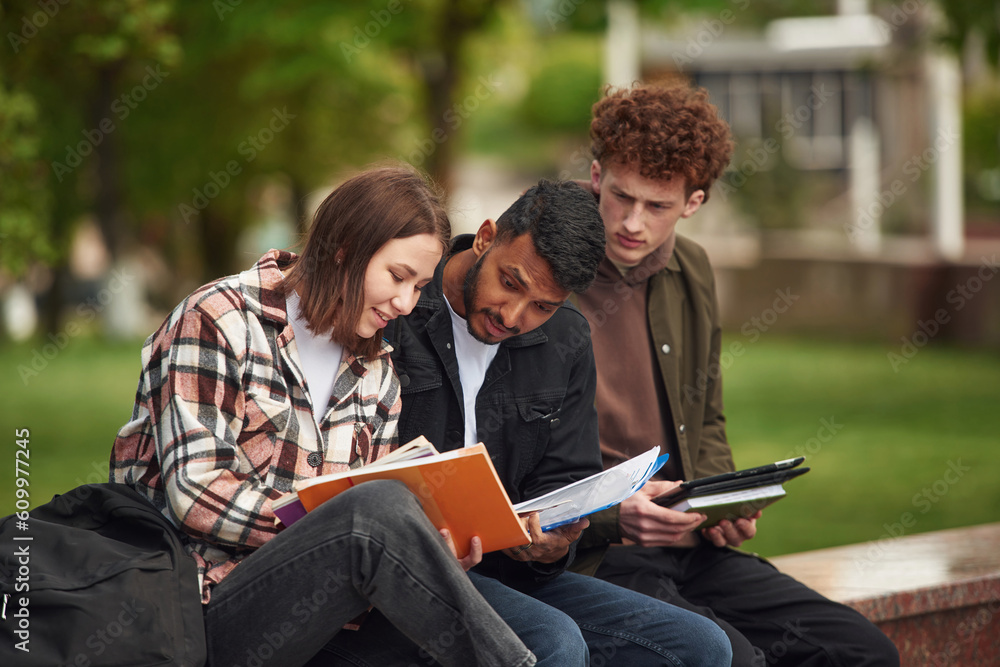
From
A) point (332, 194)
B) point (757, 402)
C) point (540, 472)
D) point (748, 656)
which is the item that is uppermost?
point (332, 194)

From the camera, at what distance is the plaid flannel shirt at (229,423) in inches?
96.3

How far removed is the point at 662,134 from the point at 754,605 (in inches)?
58.1

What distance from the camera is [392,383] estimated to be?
2859mm

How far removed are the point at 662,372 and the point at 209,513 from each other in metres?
1.61

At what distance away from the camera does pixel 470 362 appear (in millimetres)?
3082

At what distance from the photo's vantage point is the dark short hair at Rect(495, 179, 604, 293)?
285 cm

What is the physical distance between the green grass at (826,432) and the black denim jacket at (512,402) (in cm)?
309

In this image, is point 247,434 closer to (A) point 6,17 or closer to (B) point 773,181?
(A) point 6,17

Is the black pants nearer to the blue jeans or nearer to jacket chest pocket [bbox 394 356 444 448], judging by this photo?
the blue jeans

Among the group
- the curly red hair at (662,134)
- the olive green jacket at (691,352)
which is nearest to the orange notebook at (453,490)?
the olive green jacket at (691,352)

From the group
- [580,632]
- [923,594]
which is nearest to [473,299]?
[580,632]

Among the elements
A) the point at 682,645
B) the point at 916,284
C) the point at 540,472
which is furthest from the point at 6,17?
the point at 916,284

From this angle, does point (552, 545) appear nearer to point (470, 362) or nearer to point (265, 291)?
point (470, 362)

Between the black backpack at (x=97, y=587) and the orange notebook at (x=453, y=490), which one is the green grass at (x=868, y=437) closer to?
the orange notebook at (x=453, y=490)
